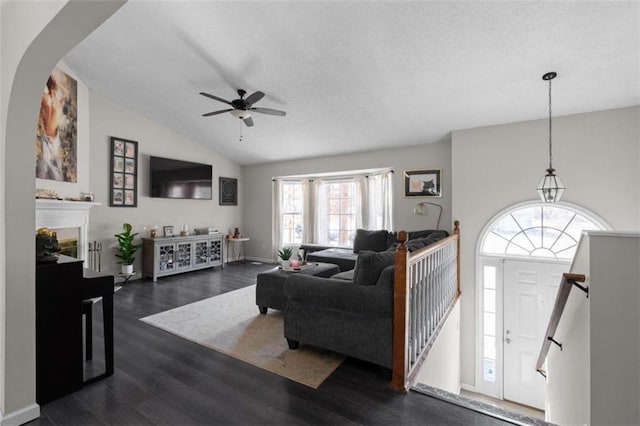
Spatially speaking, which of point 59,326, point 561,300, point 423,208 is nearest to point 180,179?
point 59,326

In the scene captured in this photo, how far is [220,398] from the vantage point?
6.70 ft

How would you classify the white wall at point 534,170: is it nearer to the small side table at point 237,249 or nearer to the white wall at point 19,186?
the white wall at point 19,186

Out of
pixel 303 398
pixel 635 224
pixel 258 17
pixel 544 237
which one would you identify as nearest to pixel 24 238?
pixel 303 398

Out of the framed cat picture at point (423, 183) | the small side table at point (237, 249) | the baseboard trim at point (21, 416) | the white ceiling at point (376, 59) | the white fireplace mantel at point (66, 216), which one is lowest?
the baseboard trim at point (21, 416)

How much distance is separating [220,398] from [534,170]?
4694 millimetres

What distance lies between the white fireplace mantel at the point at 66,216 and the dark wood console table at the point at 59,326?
8.39ft

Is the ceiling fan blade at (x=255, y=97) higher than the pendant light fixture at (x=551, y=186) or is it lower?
higher

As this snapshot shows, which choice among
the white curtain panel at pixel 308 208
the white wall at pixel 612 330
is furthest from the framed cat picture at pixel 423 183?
the white wall at pixel 612 330

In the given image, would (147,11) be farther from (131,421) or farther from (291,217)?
(291,217)

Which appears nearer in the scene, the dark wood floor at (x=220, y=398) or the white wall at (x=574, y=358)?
the white wall at (x=574, y=358)

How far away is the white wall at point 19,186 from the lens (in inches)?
62.4

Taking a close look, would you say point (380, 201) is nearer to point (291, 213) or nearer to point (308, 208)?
point (308, 208)

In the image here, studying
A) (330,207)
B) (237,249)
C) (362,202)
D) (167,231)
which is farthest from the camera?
(237,249)

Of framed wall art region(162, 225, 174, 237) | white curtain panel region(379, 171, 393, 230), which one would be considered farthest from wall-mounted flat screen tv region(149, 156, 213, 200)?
white curtain panel region(379, 171, 393, 230)
